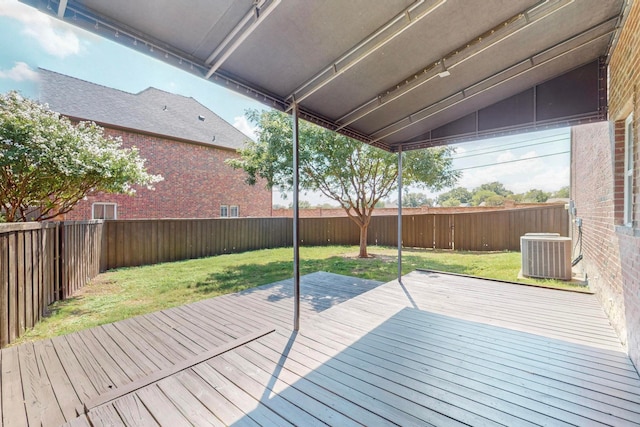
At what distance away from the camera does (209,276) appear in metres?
6.30

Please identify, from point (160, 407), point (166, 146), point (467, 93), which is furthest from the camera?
point (166, 146)

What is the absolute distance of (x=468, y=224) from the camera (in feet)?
32.0

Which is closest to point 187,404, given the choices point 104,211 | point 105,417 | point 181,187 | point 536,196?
point 105,417

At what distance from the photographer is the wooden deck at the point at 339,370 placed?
181cm

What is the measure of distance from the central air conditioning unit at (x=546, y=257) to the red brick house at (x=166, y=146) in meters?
11.6

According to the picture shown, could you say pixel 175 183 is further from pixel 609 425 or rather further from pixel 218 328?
pixel 609 425

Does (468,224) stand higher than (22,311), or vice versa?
(468,224)

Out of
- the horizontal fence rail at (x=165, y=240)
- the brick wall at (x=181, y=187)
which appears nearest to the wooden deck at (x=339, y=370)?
the horizontal fence rail at (x=165, y=240)

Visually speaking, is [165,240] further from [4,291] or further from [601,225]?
[601,225]

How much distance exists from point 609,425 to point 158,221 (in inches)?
360

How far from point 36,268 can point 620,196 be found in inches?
272

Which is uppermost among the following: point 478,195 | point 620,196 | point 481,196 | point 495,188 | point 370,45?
point 495,188

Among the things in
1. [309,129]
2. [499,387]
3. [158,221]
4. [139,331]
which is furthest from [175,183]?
[499,387]

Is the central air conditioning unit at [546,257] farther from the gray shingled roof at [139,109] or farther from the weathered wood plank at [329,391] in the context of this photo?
the gray shingled roof at [139,109]
